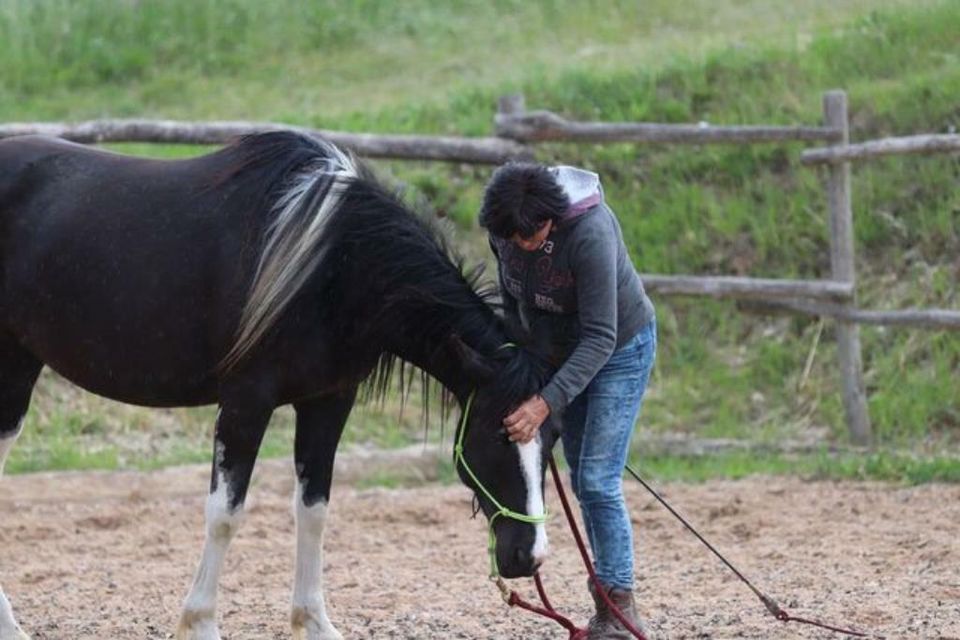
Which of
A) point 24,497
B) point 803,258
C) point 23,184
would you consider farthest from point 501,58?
point 23,184

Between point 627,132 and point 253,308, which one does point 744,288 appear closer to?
point 627,132

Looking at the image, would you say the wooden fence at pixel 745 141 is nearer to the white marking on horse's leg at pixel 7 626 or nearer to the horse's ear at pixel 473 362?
the white marking on horse's leg at pixel 7 626

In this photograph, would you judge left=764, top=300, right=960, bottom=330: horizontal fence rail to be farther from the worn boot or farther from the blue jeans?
the worn boot

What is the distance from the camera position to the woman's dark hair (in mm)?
4477

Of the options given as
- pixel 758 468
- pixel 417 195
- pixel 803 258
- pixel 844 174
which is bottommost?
pixel 758 468

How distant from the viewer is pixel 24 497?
7953 millimetres

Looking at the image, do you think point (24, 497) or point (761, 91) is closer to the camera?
point (24, 497)

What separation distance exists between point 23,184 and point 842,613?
126 inches

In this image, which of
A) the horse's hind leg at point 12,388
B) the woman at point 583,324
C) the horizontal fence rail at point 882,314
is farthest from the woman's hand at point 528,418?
the horizontal fence rail at point 882,314

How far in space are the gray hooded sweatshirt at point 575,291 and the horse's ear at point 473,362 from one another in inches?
6.5

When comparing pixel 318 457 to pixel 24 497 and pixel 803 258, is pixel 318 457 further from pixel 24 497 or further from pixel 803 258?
pixel 803 258

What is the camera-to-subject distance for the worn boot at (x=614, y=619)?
4.87m

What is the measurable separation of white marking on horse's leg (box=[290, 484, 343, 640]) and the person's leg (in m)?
0.92

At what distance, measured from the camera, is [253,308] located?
4.90m
